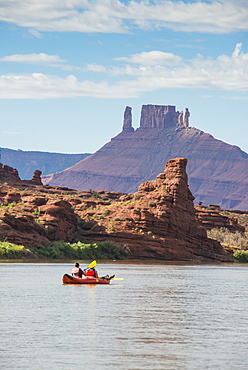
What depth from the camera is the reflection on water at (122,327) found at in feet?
81.9

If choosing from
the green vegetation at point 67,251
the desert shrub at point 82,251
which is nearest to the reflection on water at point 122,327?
the green vegetation at point 67,251

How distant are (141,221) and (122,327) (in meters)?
80.3

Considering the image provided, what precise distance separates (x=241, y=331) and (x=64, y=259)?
7020 cm

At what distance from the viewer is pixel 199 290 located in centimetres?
5334

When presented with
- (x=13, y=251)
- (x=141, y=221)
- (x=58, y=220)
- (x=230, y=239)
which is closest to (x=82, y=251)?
(x=58, y=220)

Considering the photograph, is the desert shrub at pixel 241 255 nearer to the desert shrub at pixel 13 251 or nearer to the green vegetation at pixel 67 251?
the green vegetation at pixel 67 251

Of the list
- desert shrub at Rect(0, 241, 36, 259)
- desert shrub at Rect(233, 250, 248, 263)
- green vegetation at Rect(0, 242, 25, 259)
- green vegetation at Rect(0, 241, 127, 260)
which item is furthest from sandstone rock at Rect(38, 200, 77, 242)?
desert shrub at Rect(233, 250, 248, 263)

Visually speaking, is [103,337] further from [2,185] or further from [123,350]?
[2,185]

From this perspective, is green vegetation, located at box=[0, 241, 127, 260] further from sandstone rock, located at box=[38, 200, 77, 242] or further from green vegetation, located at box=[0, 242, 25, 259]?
sandstone rock, located at box=[38, 200, 77, 242]

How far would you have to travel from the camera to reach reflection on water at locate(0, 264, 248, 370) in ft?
81.9

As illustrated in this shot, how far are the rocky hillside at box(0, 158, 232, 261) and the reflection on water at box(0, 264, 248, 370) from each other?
5324cm

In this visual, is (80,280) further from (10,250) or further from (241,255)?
(241,255)

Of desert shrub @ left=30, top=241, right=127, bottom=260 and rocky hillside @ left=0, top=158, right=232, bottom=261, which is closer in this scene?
desert shrub @ left=30, top=241, right=127, bottom=260

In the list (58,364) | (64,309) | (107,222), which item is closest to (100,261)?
(107,222)
